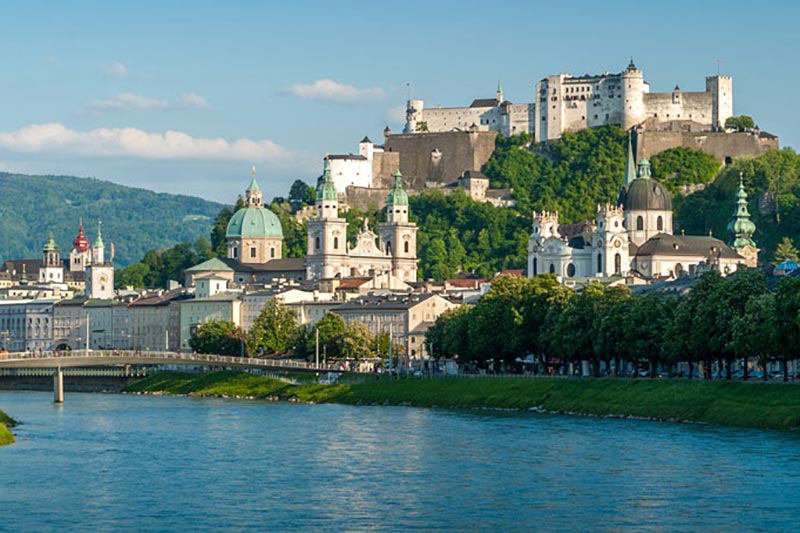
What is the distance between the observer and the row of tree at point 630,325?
220ft

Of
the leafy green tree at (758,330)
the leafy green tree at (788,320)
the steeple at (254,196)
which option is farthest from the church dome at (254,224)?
the leafy green tree at (788,320)

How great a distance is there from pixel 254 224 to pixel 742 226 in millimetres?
46893

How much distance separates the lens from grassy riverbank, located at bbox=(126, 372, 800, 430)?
65.6 meters

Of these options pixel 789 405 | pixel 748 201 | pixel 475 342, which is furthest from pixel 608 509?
pixel 748 201

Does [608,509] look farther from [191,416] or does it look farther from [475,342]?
[475,342]

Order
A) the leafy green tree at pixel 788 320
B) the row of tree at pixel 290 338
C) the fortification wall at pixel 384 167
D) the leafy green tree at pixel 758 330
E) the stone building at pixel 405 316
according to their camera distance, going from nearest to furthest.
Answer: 1. the leafy green tree at pixel 788 320
2. the leafy green tree at pixel 758 330
3. the row of tree at pixel 290 338
4. the stone building at pixel 405 316
5. the fortification wall at pixel 384 167

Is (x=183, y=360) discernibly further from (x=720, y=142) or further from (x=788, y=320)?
(x=720, y=142)

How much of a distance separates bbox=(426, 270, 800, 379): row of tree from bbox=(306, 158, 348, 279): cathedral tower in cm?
5135

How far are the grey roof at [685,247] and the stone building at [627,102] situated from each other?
3459cm

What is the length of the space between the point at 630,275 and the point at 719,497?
86.9 m

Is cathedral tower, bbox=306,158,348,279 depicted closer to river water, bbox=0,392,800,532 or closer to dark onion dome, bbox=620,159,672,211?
dark onion dome, bbox=620,159,672,211

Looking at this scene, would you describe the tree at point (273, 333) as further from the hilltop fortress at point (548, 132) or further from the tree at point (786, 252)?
the hilltop fortress at point (548, 132)

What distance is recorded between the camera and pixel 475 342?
93000 millimetres

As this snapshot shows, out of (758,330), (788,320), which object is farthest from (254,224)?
(788,320)
